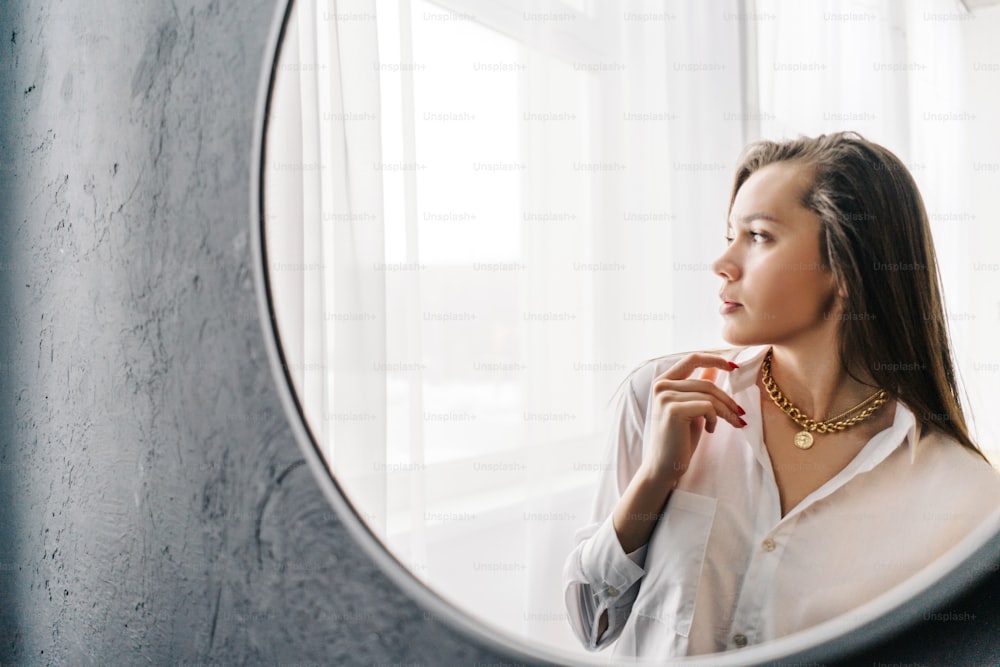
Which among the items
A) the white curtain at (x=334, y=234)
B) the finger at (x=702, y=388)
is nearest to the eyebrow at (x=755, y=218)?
the finger at (x=702, y=388)

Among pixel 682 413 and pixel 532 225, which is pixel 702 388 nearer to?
pixel 682 413

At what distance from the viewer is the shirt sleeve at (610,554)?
0.50m

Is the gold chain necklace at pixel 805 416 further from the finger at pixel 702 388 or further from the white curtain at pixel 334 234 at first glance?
the white curtain at pixel 334 234

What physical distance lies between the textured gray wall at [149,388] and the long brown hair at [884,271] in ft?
1.29

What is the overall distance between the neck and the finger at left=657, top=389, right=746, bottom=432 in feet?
0.11

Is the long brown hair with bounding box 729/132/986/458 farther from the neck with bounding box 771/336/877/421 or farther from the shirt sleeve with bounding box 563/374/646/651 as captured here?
the shirt sleeve with bounding box 563/374/646/651

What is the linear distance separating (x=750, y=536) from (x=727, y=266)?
0.55ft

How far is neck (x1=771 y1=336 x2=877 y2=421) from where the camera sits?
0.43 meters

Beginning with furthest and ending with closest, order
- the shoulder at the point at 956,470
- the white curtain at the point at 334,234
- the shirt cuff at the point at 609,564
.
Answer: the white curtain at the point at 334,234 < the shirt cuff at the point at 609,564 < the shoulder at the point at 956,470

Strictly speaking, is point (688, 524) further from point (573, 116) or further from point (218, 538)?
point (218, 538)

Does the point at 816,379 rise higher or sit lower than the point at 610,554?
higher

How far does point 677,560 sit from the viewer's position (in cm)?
48

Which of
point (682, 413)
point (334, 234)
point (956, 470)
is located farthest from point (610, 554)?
point (334, 234)

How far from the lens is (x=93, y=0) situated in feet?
3.23
